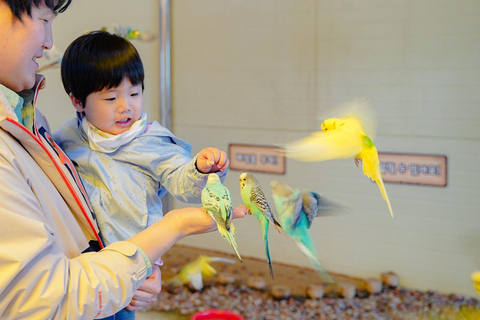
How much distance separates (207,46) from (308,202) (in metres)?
1.65

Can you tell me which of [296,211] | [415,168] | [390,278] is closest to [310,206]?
[296,211]

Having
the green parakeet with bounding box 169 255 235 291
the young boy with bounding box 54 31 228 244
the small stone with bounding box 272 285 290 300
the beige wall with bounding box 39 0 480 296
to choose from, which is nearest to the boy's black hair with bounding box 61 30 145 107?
the young boy with bounding box 54 31 228 244

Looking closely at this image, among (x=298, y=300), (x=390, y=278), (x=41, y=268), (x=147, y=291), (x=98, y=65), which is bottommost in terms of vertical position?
(x=298, y=300)

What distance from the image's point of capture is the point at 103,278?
65 cm

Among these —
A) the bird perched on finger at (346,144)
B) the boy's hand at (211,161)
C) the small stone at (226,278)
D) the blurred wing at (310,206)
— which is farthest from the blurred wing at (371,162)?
the small stone at (226,278)

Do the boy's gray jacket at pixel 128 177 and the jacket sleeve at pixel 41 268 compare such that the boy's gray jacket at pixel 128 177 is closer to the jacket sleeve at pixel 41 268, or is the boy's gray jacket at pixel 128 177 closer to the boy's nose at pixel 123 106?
the boy's nose at pixel 123 106

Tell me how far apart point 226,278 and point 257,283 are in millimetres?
153

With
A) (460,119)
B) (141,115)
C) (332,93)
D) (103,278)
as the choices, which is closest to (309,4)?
(332,93)

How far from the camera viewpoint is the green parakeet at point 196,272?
241 centimetres

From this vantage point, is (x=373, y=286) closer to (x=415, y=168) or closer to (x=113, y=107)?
(x=415, y=168)

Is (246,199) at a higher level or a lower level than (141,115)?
lower

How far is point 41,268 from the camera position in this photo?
61cm

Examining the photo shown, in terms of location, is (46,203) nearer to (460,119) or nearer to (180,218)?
(180,218)

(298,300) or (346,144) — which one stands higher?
(346,144)
